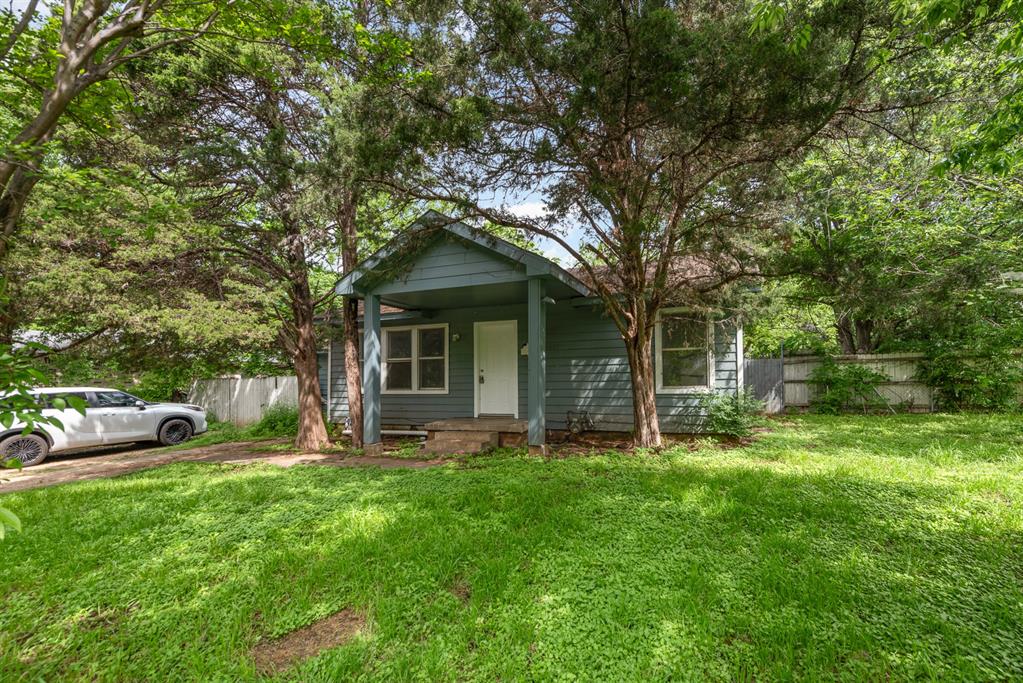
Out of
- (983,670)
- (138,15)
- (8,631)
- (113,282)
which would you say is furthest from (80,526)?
(983,670)

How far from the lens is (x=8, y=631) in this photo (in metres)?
2.65

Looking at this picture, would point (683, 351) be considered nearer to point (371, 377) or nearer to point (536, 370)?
point (536, 370)

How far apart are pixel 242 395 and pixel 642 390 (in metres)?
10.8

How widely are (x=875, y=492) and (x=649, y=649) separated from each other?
10.9 feet

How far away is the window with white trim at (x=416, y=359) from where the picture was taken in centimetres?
967

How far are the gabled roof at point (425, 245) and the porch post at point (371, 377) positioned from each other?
45cm

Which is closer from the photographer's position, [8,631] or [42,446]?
[8,631]

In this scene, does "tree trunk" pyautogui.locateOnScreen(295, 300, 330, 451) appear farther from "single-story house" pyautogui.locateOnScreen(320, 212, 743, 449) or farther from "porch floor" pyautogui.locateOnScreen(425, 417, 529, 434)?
"porch floor" pyautogui.locateOnScreen(425, 417, 529, 434)

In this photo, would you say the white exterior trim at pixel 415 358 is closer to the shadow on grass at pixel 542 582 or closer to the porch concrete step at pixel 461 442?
the porch concrete step at pixel 461 442

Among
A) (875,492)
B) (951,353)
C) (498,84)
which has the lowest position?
(875,492)

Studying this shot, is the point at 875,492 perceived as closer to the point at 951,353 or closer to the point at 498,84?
the point at 498,84

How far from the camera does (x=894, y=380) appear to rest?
10.6 metres

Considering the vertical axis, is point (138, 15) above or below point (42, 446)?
above

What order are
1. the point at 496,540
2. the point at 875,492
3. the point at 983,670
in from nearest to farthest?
the point at 983,670 → the point at 496,540 → the point at 875,492
